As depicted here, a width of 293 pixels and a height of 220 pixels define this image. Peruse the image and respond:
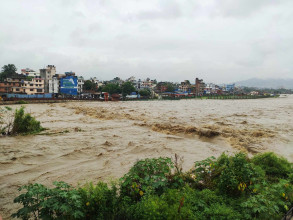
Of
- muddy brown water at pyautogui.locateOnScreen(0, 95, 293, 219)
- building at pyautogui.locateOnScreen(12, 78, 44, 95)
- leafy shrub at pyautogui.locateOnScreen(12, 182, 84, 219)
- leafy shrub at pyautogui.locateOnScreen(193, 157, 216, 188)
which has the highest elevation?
building at pyautogui.locateOnScreen(12, 78, 44, 95)

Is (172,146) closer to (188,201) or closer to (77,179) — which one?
(77,179)

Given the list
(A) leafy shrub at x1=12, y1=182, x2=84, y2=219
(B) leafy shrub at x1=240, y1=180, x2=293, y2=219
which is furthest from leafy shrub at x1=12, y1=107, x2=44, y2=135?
(B) leafy shrub at x1=240, y1=180, x2=293, y2=219

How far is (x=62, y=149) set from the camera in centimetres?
1026

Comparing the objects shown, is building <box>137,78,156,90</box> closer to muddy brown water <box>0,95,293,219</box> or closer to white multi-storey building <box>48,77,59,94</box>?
white multi-storey building <box>48,77,59,94</box>

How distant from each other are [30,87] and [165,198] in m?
72.0

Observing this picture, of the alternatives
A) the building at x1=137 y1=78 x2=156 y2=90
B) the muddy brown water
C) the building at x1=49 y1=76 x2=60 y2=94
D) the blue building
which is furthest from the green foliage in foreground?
the building at x1=137 y1=78 x2=156 y2=90

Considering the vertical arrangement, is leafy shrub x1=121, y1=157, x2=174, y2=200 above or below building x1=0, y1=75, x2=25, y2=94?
below

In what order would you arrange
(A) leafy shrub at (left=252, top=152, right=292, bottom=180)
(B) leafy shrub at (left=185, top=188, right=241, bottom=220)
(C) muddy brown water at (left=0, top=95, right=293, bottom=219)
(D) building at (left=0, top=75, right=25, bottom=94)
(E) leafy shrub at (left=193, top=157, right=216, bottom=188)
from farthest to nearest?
(D) building at (left=0, top=75, right=25, bottom=94) < (C) muddy brown water at (left=0, top=95, right=293, bottom=219) < (A) leafy shrub at (left=252, top=152, right=292, bottom=180) < (E) leafy shrub at (left=193, top=157, right=216, bottom=188) < (B) leafy shrub at (left=185, top=188, right=241, bottom=220)

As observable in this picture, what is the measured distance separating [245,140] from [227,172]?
870cm

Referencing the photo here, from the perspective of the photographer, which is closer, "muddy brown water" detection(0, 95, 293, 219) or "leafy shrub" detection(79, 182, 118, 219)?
"leafy shrub" detection(79, 182, 118, 219)

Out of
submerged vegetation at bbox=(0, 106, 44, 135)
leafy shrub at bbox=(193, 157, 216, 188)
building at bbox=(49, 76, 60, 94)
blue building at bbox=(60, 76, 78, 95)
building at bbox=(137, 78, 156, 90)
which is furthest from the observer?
building at bbox=(137, 78, 156, 90)

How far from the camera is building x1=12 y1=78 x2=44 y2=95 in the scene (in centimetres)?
6121

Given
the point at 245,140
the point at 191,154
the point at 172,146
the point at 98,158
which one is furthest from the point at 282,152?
the point at 98,158

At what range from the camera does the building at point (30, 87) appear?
61213 mm
